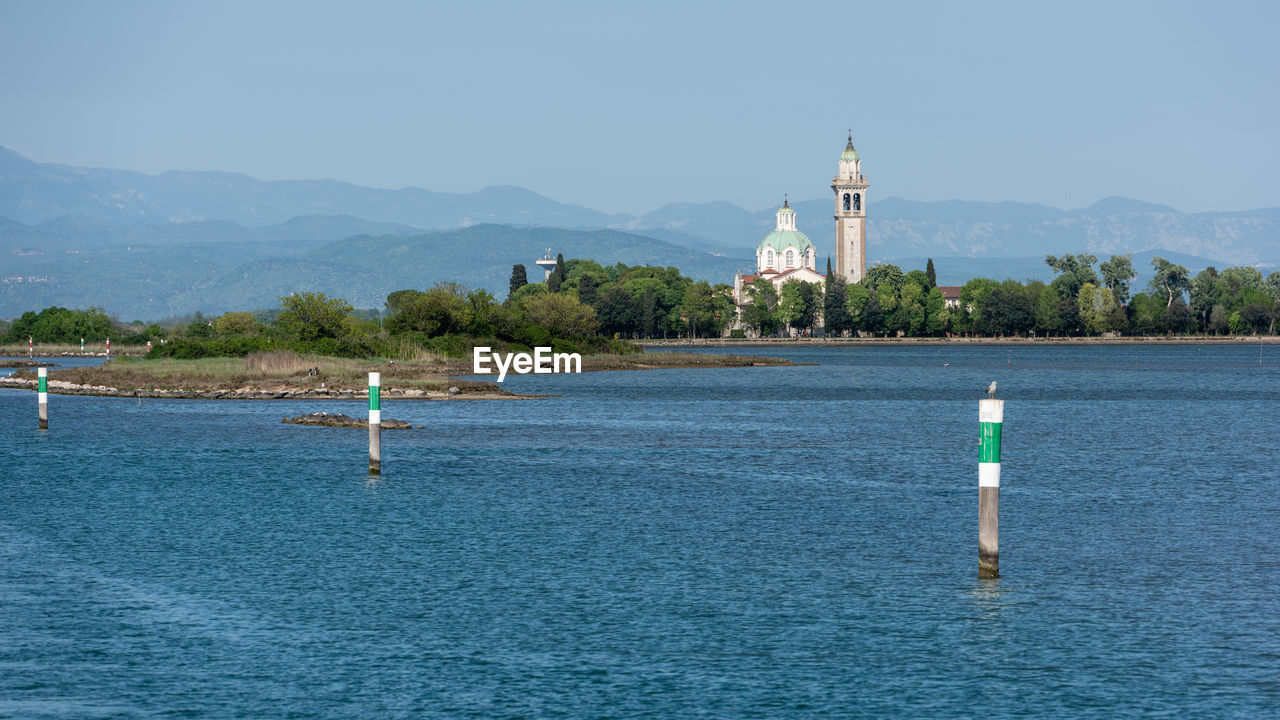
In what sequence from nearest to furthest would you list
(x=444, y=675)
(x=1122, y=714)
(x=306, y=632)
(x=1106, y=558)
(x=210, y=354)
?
(x=1122, y=714)
(x=444, y=675)
(x=306, y=632)
(x=1106, y=558)
(x=210, y=354)

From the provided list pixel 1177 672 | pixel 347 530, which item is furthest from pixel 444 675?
pixel 347 530

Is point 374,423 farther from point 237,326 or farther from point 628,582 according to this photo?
point 237,326

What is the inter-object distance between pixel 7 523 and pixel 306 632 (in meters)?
13.7

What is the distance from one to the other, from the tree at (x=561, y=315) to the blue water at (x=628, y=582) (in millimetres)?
127359

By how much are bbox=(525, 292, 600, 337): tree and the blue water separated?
127m

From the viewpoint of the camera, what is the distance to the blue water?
55.8 feet

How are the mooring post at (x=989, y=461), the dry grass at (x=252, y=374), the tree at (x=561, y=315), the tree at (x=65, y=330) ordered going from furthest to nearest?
the tree at (x=65, y=330) → the tree at (x=561, y=315) → the dry grass at (x=252, y=374) → the mooring post at (x=989, y=461)

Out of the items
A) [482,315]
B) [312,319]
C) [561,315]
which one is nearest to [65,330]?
[561,315]

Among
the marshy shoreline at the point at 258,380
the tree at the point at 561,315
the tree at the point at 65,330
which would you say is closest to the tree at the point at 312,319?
the marshy shoreline at the point at 258,380

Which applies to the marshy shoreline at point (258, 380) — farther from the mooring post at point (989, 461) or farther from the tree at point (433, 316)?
the mooring post at point (989, 461)

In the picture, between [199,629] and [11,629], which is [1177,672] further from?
[11,629]

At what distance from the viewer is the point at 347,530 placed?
29.4m

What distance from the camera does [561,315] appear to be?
182 meters

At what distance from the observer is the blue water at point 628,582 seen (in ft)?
55.8
